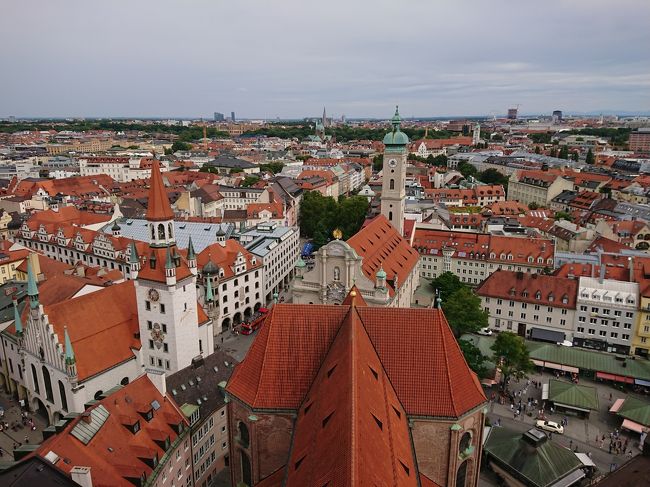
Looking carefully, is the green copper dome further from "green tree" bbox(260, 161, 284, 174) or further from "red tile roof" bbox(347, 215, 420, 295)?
"green tree" bbox(260, 161, 284, 174)

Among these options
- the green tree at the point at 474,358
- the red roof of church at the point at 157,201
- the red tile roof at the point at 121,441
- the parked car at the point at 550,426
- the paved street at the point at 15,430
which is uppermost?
the red roof of church at the point at 157,201

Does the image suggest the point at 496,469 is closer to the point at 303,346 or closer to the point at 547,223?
the point at 303,346

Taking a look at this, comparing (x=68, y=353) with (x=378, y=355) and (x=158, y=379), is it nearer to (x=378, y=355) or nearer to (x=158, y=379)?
(x=158, y=379)

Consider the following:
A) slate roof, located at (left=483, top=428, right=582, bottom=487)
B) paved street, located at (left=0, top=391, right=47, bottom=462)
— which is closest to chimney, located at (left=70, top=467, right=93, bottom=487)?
paved street, located at (left=0, top=391, right=47, bottom=462)

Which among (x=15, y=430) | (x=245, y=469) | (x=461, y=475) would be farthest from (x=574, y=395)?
(x=15, y=430)

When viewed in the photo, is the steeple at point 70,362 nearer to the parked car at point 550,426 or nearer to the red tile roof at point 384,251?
the red tile roof at point 384,251

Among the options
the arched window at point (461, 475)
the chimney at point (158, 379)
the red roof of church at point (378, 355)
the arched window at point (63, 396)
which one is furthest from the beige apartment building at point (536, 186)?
the arched window at point (63, 396)
